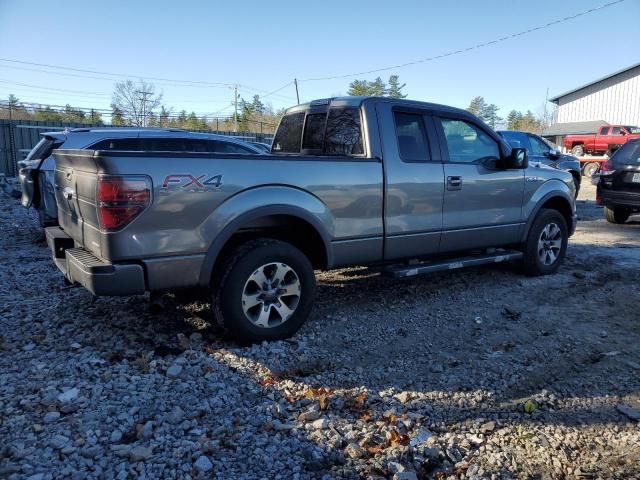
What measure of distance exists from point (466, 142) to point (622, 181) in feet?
21.4

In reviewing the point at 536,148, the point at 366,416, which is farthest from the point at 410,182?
the point at 536,148

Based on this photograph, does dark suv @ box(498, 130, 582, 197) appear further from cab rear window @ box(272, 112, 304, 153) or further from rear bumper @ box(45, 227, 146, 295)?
rear bumper @ box(45, 227, 146, 295)

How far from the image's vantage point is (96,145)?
780 centimetres

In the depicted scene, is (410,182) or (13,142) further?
(13,142)

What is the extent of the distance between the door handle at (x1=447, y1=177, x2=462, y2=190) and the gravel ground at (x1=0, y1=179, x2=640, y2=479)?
1.17 m

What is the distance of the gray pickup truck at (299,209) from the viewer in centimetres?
351

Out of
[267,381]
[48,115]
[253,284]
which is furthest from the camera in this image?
[48,115]

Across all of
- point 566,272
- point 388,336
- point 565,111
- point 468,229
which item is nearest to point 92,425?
point 388,336

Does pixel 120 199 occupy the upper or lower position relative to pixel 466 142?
lower

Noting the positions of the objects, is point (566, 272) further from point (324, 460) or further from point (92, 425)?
point (92, 425)

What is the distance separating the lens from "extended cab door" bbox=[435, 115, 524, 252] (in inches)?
208

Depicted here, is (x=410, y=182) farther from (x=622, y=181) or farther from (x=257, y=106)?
(x=257, y=106)

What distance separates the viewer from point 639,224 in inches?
440

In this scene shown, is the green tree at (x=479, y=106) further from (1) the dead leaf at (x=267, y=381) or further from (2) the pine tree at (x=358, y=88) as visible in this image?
(1) the dead leaf at (x=267, y=381)
